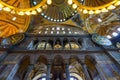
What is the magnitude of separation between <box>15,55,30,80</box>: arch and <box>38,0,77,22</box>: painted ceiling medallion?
701 centimetres

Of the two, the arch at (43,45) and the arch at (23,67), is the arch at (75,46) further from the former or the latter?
the arch at (23,67)

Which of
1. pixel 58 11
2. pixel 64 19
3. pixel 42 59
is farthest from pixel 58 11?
pixel 42 59

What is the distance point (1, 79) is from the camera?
799cm

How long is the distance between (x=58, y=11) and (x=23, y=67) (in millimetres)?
9312

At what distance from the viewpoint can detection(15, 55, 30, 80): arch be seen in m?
9.71

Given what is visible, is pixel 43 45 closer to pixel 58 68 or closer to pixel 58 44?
pixel 58 44

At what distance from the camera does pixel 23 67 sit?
10266 mm

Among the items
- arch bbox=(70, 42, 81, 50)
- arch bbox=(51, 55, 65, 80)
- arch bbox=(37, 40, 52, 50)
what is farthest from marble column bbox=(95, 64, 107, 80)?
arch bbox=(37, 40, 52, 50)

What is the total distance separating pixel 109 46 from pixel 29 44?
612 cm

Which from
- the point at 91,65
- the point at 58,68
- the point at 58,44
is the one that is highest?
the point at 58,44

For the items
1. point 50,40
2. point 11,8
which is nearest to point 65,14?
point 50,40

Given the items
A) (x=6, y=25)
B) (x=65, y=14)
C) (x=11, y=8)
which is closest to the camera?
(x=11, y=8)

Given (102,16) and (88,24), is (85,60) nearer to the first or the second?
(88,24)

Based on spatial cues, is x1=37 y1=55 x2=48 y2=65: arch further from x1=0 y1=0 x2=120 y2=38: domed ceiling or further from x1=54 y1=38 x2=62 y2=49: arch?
x1=0 y1=0 x2=120 y2=38: domed ceiling
